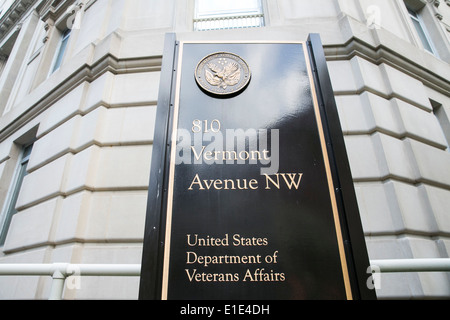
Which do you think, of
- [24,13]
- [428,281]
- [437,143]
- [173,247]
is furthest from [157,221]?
[24,13]

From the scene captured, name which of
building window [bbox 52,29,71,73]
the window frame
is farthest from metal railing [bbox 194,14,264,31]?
building window [bbox 52,29,71,73]

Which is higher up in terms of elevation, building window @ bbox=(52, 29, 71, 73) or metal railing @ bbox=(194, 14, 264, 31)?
building window @ bbox=(52, 29, 71, 73)

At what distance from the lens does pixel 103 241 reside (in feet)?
14.3

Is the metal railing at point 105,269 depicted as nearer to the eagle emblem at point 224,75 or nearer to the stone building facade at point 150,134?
the stone building facade at point 150,134

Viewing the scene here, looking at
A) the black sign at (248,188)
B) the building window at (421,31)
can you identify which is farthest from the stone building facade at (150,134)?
the black sign at (248,188)

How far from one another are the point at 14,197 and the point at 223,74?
287 inches

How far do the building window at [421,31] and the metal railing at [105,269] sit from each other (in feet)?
26.6

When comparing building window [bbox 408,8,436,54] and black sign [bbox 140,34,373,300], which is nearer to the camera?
black sign [bbox 140,34,373,300]

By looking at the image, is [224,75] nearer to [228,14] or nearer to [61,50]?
[228,14]

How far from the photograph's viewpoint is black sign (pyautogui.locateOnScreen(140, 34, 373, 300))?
2227 millimetres

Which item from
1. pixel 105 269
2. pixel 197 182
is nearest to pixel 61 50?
pixel 105 269

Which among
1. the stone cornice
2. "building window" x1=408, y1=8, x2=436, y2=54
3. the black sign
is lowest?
the black sign

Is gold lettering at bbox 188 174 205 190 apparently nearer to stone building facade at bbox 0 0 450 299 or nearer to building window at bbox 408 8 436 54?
stone building facade at bbox 0 0 450 299

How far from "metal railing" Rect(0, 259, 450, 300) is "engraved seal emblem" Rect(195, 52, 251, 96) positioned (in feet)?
7.02
